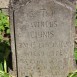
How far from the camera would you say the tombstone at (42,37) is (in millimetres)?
4422

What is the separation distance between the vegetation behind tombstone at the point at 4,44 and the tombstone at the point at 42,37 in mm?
242

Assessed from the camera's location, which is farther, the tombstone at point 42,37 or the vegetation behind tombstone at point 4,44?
the vegetation behind tombstone at point 4,44

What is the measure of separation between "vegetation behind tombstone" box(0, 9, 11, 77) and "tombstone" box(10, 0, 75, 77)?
242 millimetres

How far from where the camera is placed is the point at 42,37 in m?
4.66

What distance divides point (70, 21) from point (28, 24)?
666 mm

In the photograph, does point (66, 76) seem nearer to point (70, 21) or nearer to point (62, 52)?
point (62, 52)

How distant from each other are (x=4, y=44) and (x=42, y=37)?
1.47m

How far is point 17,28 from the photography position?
4562 mm

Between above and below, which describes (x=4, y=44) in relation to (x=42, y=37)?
below

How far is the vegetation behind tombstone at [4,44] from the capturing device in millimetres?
5129

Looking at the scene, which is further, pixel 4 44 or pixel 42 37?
pixel 4 44

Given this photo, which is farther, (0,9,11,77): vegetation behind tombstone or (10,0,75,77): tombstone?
(0,9,11,77): vegetation behind tombstone

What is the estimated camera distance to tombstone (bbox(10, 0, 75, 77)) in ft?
14.5

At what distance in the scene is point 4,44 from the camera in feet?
19.4
